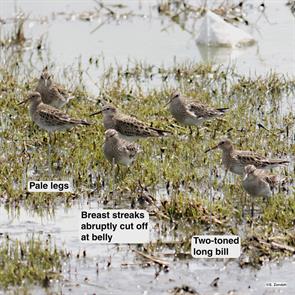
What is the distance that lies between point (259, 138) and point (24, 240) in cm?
463

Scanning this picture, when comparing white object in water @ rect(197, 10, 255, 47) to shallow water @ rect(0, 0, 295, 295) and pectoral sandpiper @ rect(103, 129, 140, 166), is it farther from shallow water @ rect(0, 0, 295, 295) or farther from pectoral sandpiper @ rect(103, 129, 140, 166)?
pectoral sandpiper @ rect(103, 129, 140, 166)

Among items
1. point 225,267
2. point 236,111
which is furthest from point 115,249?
point 236,111

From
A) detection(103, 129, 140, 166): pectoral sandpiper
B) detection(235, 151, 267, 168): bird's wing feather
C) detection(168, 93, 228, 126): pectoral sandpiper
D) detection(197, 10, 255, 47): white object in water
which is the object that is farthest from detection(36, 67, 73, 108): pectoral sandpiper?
detection(197, 10, 255, 47): white object in water

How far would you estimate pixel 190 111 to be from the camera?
1465cm

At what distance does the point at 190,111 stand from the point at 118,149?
2234 mm

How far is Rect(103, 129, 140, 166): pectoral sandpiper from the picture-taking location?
12773mm

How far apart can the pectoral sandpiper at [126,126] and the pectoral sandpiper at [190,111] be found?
85cm

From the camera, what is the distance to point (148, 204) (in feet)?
38.6

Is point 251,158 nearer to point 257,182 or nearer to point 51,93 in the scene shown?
point 257,182

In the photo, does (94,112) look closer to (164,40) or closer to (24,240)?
(24,240)

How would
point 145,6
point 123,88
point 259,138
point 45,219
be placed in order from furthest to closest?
point 145,6
point 123,88
point 259,138
point 45,219

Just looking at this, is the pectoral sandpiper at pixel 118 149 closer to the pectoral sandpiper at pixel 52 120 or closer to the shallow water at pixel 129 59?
the shallow water at pixel 129 59

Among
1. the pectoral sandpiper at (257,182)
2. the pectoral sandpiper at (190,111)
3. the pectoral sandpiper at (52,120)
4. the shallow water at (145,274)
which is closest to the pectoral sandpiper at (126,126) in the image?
the pectoral sandpiper at (52,120)

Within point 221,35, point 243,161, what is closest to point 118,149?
point 243,161
